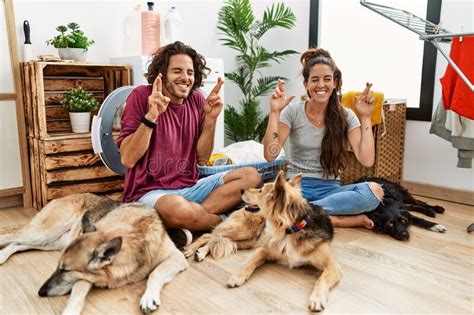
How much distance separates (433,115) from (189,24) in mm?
2300

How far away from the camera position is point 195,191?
2.36 meters

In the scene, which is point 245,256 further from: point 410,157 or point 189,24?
point 189,24

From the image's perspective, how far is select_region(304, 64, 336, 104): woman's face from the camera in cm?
240

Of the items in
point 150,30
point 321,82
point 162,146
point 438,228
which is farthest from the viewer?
point 150,30

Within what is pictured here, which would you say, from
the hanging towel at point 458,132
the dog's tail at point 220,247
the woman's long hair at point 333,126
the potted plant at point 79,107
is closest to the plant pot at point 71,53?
the potted plant at point 79,107

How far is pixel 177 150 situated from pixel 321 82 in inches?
37.0

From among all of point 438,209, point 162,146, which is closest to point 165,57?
point 162,146

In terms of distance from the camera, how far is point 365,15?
388 cm

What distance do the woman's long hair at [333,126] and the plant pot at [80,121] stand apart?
1.67 metres

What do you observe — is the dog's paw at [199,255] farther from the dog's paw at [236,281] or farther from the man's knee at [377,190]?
the man's knee at [377,190]

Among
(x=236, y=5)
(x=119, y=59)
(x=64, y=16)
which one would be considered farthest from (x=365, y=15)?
(x=64, y=16)

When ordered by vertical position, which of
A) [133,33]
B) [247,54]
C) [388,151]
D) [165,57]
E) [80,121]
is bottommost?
[388,151]

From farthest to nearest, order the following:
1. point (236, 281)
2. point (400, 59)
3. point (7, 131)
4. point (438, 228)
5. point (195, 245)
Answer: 1. point (400, 59)
2. point (7, 131)
3. point (438, 228)
4. point (195, 245)
5. point (236, 281)

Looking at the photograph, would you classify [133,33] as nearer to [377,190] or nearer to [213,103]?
[213,103]
